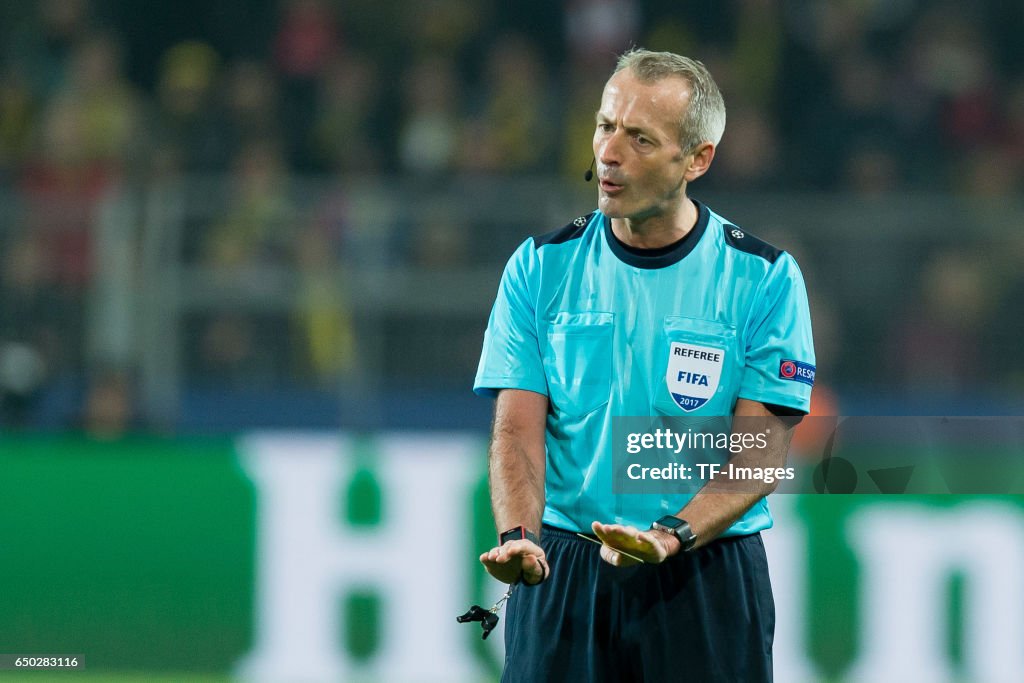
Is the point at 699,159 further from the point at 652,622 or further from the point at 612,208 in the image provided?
the point at 652,622

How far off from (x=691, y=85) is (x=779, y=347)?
→ 570 mm

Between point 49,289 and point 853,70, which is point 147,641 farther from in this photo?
point 853,70

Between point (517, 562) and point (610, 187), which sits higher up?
point (610, 187)

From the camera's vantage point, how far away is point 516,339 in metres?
3.33

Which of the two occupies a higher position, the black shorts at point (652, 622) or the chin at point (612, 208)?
the chin at point (612, 208)

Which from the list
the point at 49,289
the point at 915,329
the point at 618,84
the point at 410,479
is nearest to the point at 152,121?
the point at 49,289

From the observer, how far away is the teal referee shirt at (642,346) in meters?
3.23

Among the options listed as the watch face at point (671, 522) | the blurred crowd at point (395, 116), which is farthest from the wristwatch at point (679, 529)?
the blurred crowd at point (395, 116)

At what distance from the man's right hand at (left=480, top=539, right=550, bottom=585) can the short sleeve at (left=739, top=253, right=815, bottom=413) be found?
0.59m

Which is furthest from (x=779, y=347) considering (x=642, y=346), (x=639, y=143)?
(x=639, y=143)

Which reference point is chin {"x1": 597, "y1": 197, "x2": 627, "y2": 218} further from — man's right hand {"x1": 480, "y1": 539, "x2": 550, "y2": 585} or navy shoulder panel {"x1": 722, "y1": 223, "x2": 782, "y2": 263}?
man's right hand {"x1": 480, "y1": 539, "x2": 550, "y2": 585}

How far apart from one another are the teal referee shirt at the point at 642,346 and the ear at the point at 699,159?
0.12 metres

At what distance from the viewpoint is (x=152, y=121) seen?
31.5 ft

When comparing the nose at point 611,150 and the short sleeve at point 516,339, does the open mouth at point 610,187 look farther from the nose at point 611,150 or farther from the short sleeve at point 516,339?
the short sleeve at point 516,339
